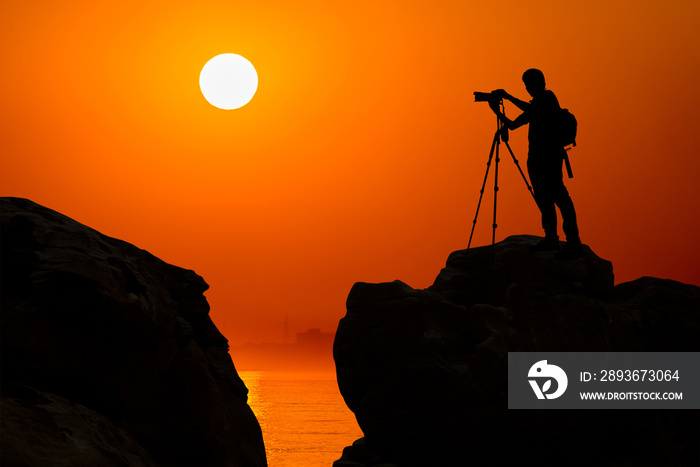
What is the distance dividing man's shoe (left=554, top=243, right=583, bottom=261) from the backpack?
2.44 meters

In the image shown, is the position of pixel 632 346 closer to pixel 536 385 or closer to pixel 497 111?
pixel 536 385

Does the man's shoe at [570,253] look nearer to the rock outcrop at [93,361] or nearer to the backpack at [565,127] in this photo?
the backpack at [565,127]

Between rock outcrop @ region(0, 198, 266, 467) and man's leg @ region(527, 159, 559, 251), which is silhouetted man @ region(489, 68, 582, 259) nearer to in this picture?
man's leg @ region(527, 159, 559, 251)

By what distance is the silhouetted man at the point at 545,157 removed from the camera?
16.3 metres

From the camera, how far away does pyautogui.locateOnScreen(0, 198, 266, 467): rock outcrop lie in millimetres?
8531

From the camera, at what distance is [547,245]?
662 inches

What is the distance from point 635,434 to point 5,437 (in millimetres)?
12907

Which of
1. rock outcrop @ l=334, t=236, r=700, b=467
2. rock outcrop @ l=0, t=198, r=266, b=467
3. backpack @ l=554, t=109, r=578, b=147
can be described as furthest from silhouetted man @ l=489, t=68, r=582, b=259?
rock outcrop @ l=0, t=198, r=266, b=467

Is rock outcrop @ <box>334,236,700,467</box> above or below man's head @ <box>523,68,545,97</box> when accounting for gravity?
below

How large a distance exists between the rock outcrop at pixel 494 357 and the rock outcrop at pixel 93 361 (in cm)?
372

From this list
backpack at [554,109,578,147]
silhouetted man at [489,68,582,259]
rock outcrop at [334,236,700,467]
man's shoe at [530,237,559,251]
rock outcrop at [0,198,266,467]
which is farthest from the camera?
man's shoe at [530,237,559,251]

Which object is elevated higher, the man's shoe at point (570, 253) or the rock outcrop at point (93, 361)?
the man's shoe at point (570, 253)

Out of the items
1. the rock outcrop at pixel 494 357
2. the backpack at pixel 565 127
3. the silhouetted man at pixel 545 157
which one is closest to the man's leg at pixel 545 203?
the silhouetted man at pixel 545 157

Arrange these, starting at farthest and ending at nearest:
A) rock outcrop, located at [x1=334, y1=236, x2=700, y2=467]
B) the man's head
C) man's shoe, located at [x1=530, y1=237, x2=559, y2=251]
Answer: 1. man's shoe, located at [x1=530, y1=237, x2=559, y2=251]
2. the man's head
3. rock outcrop, located at [x1=334, y1=236, x2=700, y2=467]
